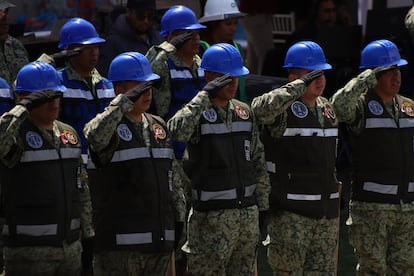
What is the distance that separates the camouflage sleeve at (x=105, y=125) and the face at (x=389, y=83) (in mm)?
2586

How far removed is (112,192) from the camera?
28.4 ft

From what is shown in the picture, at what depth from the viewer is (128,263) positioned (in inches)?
340

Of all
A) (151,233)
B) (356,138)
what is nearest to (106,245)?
(151,233)

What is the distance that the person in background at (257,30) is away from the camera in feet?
53.6

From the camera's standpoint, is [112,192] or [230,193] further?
[230,193]

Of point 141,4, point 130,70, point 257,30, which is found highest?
point 141,4

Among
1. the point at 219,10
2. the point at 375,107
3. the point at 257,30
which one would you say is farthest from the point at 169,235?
the point at 257,30

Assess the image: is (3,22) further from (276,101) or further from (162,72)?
(276,101)

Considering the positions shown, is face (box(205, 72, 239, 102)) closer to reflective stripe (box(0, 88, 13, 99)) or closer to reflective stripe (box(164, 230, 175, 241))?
reflective stripe (box(164, 230, 175, 241))

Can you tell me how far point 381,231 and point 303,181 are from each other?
851mm

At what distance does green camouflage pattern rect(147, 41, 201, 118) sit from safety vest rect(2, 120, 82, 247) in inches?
71.4

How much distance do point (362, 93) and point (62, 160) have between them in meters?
2.84

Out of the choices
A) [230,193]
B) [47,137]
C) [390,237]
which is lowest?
[390,237]

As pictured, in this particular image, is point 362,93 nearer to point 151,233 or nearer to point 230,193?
point 230,193
